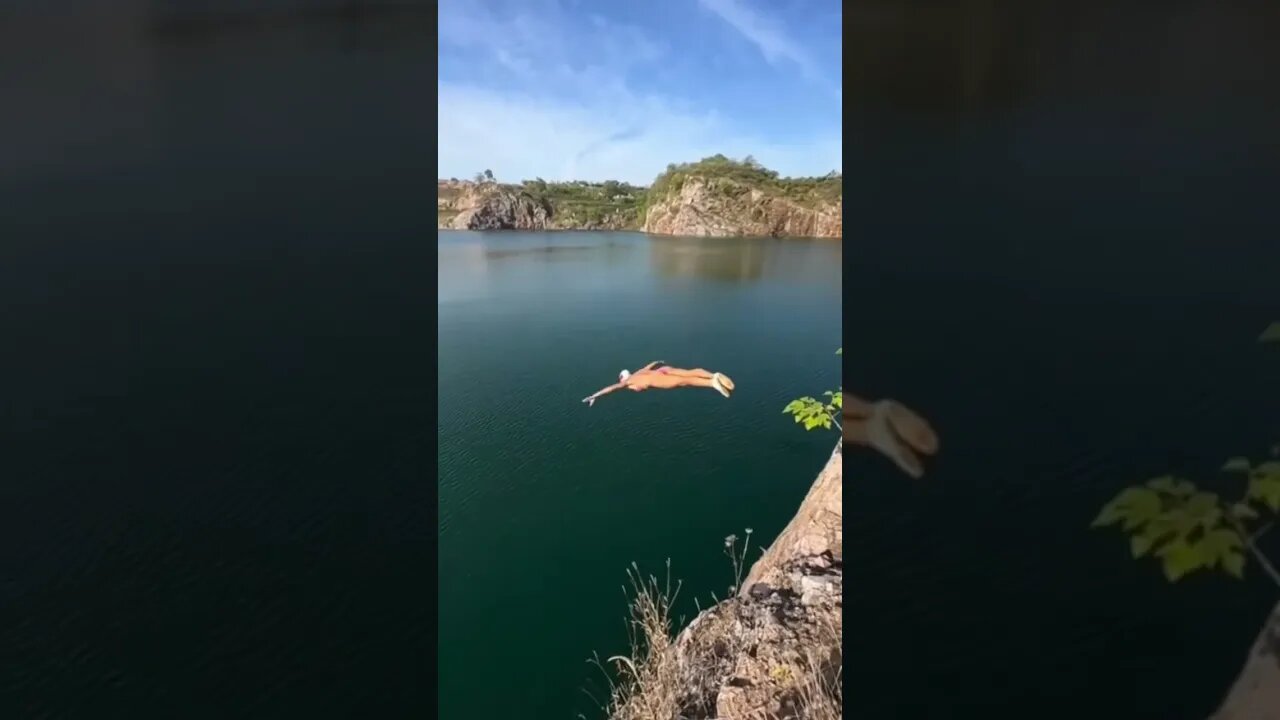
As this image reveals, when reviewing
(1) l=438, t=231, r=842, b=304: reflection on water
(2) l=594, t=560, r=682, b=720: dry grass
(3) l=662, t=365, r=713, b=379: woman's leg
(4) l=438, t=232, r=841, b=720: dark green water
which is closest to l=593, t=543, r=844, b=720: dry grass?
(2) l=594, t=560, r=682, b=720: dry grass

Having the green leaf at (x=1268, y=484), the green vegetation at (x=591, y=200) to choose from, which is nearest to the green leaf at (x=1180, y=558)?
the green leaf at (x=1268, y=484)

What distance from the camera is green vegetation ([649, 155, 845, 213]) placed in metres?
3.32

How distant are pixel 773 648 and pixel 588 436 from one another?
1595mm

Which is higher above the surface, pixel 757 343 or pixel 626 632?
pixel 757 343

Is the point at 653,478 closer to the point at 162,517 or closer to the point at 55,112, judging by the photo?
the point at 162,517

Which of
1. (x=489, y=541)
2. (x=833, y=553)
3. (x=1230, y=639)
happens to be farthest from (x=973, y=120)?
(x=489, y=541)

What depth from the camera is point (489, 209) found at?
3287 millimetres

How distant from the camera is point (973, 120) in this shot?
7.52ft

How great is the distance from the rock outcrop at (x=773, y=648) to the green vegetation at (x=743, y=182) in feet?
5.19

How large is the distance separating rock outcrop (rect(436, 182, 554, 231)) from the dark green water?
0.07 metres

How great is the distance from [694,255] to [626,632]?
77.1 inches

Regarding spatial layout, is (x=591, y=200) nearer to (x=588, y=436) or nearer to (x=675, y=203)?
(x=675, y=203)

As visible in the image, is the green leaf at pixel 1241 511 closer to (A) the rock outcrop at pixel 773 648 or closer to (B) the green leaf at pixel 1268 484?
(B) the green leaf at pixel 1268 484

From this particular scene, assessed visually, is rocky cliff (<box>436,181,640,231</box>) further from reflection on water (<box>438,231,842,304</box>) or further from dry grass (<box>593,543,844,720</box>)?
dry grass (<box>593,543,844,720</box>)
